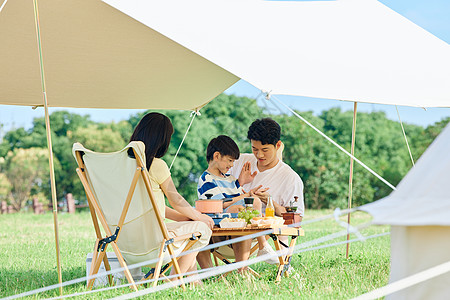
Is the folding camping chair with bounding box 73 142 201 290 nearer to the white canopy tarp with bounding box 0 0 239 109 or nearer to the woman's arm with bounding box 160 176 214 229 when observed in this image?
the woman's arm with bounding box 160 176 214 229

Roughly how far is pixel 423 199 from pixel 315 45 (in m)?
2.49

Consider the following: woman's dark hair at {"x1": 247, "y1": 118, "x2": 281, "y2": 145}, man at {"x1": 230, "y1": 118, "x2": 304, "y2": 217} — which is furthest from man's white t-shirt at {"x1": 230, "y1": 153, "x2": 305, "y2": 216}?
woman's dark hair at {"x1": 247, "y1": 118, "x2": 281, "y2": 145}

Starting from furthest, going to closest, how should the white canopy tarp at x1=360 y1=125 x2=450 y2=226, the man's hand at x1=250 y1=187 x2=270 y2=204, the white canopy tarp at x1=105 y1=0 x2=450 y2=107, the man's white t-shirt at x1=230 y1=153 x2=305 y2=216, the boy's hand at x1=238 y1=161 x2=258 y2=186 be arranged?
1. the boy's hand at x1=238 y1=161 x2=258 y2=186
2. the man's white t-shirt at x1=230 y1=153 x2=305 y2=216
3. the man's hand at x1=250 y1=187 x2=270 y2=204
4. the white canopy tarp at x1=105 y1=0 x2=450 y2=107
5. the white canopy tarp at x1=360 y1=125 x2=450 y2=226

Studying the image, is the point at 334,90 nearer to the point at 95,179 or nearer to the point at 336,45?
the point at 336,45

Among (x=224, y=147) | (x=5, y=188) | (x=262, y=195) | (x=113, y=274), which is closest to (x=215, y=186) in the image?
(x=224, y=147)

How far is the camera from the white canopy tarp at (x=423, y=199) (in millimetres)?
1889

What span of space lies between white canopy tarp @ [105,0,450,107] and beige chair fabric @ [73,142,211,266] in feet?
2.56

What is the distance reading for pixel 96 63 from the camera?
4.86 m

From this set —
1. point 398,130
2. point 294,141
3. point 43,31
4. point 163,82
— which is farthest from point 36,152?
point 43,31

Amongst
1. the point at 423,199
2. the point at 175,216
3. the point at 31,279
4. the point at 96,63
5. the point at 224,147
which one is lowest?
the point at 31,279

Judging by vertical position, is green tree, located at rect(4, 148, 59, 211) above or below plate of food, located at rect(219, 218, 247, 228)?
below

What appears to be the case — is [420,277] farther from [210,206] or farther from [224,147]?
[224,147]

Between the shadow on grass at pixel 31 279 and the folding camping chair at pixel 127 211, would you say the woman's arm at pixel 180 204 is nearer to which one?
the folding camping chair at pixel 127 211

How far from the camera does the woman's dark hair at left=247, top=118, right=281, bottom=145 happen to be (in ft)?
14.5
